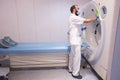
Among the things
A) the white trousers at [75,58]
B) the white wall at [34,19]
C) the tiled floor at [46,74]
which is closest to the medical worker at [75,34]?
the white trousers at [75,58]

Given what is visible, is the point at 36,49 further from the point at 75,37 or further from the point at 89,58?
the point at 89,58

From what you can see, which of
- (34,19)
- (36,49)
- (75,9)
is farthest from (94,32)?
(34,19)

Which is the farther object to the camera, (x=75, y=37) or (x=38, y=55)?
(x=38, y=55)

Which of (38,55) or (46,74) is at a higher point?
(38,55)

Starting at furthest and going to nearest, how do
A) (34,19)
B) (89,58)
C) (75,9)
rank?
(34,19) → (89,58) → (75,9)

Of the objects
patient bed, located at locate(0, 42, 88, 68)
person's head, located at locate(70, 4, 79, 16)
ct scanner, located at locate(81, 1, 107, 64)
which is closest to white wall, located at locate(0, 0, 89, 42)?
patient bed, located at locate(0, 42, 88, 68)

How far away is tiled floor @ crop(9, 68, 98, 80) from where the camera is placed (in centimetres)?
278

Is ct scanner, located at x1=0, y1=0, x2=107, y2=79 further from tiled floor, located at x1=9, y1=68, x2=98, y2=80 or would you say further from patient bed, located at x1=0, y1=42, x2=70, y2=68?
tiled floor, located at x1=9, y1=68, x2=98, y2=80

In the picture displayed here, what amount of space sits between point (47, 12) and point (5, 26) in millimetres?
950

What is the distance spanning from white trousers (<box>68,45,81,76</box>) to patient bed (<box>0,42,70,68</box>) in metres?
0.13

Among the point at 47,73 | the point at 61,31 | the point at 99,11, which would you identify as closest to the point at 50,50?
the point at 47,73

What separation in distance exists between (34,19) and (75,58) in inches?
48.9

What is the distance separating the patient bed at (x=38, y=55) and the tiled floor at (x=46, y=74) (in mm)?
123

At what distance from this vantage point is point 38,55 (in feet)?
9.67
